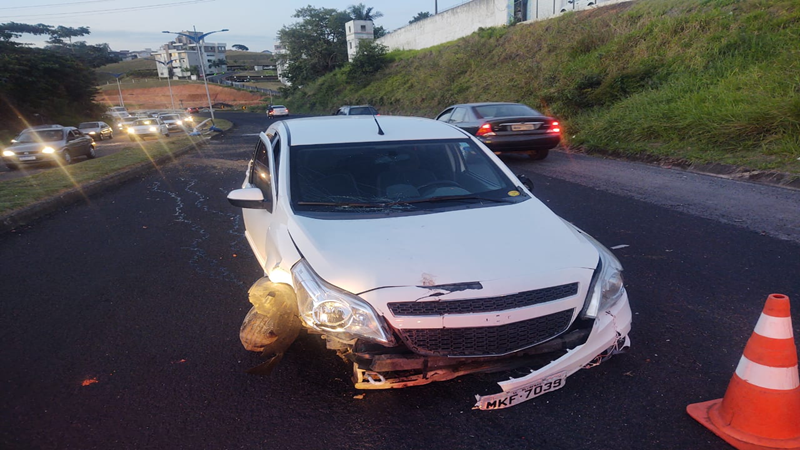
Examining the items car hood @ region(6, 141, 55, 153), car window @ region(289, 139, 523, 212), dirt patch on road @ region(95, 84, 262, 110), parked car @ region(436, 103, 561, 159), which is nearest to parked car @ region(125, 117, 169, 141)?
car hood @ region(6, 141, 55, 153)

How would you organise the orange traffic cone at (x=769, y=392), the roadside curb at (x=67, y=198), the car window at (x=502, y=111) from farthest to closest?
the car window at (x=502, y=111), the roadside curb at (x=67, y=198), the orange traffic cone at (x=769, y=392)

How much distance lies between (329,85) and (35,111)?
3154cm

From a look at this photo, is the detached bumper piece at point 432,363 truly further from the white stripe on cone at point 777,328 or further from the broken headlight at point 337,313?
the white stripe on cone at point 777,328

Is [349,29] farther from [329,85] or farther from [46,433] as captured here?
[46,433]

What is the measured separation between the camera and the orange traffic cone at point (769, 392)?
2.34 meters

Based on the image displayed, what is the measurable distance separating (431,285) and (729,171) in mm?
8959

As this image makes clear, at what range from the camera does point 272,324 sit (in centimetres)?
284

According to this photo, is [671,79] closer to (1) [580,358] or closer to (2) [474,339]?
(1) [580,358]

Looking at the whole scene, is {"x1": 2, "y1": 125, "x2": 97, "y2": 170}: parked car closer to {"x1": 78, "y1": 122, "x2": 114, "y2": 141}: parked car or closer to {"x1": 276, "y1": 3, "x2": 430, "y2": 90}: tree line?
{"x1": 78, "y1": 122, "x2": 114, "y2": 141}: parked car

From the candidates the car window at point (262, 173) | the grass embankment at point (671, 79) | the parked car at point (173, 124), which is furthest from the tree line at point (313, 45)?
the car window at point (262, 173)

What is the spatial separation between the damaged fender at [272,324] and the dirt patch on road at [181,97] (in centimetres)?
9418

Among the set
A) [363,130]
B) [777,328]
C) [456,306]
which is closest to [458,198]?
[363,130]

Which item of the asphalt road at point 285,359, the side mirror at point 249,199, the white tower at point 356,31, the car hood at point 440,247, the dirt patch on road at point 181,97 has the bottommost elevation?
the asphalt road at point 285,359

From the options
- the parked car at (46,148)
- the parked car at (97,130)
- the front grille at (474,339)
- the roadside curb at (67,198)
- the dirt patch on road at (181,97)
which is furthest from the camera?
the dirt patch on road at (181,97)
